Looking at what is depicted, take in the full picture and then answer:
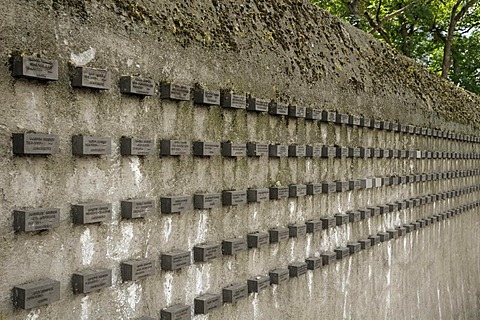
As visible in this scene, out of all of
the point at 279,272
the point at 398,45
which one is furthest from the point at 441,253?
the point at 398,45

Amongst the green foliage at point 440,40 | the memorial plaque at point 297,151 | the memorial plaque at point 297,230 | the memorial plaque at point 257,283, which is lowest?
the memorial plaque at point 257,283

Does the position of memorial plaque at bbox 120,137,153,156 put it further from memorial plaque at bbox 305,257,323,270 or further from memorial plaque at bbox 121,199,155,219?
memorial plaque at bbox 305,257,323,270

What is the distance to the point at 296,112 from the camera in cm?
474

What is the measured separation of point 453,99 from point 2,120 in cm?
829

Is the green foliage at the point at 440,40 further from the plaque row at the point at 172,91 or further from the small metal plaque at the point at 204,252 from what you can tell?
the small metal plaque at the point at 204,252

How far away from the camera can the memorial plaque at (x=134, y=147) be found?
3.09 meters

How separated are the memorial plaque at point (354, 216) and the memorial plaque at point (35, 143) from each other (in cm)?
366

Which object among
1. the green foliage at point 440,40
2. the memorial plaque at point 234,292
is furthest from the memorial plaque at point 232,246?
the green foliage at point 440,40

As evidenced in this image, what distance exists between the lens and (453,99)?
9.39 metres

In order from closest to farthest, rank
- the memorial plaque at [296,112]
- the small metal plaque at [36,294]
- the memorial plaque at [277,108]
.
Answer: the small metal plaque at [36,294] → the memorial plaque at [277,108] → the memorial plaque at [296,112]

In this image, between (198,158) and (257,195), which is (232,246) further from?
→ (198,158)

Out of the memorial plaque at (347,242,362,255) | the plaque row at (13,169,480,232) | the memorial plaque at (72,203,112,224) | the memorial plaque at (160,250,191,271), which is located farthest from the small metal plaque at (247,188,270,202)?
the memorial plaque at (347,242,362,255)

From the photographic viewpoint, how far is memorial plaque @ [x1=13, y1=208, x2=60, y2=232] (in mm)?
2520

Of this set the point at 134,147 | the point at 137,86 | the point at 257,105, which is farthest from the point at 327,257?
the point at 137,86
